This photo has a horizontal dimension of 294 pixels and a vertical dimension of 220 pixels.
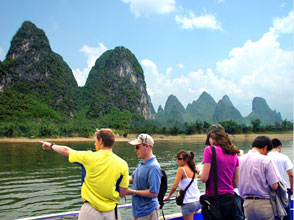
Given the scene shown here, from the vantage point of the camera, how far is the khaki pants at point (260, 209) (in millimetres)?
2664

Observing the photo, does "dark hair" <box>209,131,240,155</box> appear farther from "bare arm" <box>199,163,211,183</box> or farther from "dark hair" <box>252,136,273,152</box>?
"dark hair" <box>252,136,273,152</box>

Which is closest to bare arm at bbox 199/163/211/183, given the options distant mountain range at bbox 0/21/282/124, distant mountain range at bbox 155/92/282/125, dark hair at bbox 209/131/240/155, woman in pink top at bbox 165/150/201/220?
dark hair at bbox 209/131/240/155

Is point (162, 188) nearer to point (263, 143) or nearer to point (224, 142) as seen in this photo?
point (224, 142)

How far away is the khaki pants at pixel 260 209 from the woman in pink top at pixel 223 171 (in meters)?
0.43

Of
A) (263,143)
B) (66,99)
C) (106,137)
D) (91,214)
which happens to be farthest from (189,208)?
(66,99)

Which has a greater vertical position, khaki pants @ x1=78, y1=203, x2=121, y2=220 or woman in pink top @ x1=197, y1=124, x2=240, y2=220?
Answer: woman in pink top @ x1=197, y1=124, x2=240, y2=220

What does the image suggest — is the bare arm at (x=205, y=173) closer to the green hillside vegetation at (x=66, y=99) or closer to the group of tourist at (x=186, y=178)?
the group of tourist at (x=186, y=178)

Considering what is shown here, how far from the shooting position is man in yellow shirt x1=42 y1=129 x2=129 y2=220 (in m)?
2.19

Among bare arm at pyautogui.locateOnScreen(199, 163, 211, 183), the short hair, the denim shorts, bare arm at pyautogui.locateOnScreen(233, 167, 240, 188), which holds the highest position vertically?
the short hair

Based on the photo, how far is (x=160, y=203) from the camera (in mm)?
2650

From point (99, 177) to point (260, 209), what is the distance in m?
1.73

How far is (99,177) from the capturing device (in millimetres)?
2197

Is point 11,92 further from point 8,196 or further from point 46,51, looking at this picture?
point 8,196

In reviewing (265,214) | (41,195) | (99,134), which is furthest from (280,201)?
(41,195)
